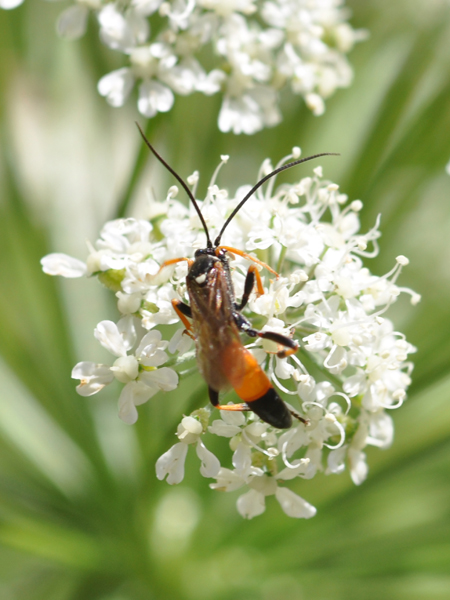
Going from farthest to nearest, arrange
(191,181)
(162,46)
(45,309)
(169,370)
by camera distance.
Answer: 1. (45,309)
2. (162,46)
3. (191,181)
4. (169,370)

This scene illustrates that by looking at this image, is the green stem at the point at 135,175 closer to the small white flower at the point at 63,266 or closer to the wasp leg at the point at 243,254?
the small white flower at the point at 63,266

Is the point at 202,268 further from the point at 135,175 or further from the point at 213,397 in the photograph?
the point at 135,175

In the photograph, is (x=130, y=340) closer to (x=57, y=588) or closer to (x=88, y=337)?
(x=88, y=337)

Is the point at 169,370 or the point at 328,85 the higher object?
the point at 328,85

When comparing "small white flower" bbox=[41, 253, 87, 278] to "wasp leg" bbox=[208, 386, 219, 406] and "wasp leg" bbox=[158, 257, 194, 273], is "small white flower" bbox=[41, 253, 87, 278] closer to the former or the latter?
"wasp leg" bbox=[158, 257, 194, 273]

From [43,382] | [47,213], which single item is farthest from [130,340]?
[47,213]

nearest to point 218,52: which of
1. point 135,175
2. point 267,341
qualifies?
point 135,175
